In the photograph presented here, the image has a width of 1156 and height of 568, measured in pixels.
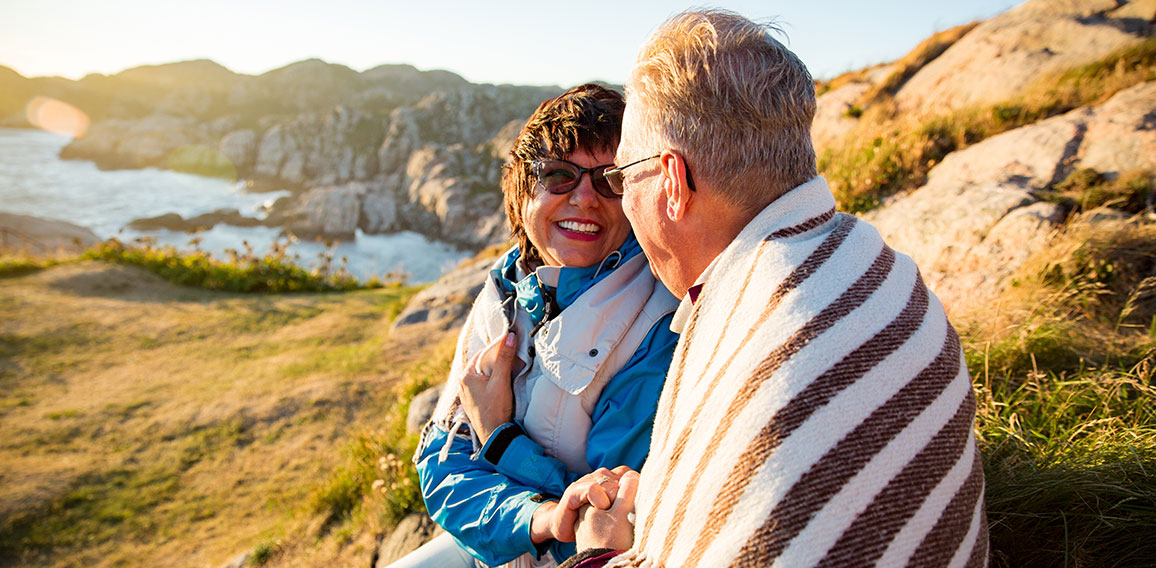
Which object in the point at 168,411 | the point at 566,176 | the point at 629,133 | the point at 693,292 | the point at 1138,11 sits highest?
the point at 1138,11

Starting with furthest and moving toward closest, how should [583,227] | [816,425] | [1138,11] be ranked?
[1138,11]
[583,227]
[816,425]

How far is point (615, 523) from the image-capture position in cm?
140

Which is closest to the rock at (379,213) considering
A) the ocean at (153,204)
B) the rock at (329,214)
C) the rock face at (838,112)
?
the rock at (329,214)

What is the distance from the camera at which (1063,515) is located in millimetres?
1765

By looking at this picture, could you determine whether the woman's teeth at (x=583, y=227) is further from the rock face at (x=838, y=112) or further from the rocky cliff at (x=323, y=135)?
the rocky cliff at (x=323, y=135)

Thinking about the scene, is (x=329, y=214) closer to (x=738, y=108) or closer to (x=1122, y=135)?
(x=1122, y=135)

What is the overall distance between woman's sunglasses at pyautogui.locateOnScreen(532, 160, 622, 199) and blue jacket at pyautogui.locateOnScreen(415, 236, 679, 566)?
9.2 inches

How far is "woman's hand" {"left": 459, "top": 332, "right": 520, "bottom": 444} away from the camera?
2.08 m

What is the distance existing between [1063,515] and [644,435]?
1390 millimetres

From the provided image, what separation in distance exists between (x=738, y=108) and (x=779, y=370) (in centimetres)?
65

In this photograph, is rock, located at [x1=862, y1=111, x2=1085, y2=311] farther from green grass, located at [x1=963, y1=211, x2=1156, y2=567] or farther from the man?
the man

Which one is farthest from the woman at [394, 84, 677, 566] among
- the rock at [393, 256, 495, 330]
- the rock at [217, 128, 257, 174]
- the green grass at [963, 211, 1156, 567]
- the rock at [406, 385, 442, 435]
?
the rock at [217, 128, 257, 174]

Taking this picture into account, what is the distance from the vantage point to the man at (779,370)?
2.97ft

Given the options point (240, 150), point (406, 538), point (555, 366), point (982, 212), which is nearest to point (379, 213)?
point (240, 150)
